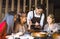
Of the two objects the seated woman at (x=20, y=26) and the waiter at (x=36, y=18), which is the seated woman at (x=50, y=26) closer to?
the waiter at (x=36, y=18)

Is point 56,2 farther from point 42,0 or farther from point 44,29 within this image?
point 44,29

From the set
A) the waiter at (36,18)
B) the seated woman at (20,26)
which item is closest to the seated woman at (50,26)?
the waiter at (36,18)

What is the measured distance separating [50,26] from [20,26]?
0.23 meters

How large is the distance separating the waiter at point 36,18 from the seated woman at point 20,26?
41 millimetres

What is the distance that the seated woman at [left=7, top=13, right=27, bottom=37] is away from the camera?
1.33 meters

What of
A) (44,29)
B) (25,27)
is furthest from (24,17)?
(44,29)

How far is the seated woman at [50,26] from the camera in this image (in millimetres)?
1300

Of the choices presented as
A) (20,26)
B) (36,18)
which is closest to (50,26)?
(36,18)

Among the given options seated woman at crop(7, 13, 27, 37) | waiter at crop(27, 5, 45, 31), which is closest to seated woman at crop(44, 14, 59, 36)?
waiter at crop(27, 5, 45, 31)

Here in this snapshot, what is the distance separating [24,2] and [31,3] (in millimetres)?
55

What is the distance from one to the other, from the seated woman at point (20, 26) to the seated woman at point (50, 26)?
0.17 m

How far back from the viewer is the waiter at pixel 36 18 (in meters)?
1.33

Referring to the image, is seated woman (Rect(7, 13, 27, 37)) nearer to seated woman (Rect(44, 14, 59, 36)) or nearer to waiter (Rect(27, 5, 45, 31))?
waiter (Rect(27, 5, 45, 31))

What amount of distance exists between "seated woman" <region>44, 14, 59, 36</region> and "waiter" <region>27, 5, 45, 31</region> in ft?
0.15
